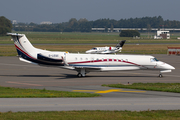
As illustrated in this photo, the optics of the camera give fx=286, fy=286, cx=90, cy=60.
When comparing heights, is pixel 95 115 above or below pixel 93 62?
below

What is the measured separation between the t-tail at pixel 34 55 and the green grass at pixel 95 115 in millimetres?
20328

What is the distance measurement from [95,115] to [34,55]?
22766 millimetres

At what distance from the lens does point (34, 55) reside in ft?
119

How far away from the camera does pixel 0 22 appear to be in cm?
19488

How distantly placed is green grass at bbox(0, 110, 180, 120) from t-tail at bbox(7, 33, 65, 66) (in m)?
20.3

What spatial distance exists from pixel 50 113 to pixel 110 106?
394cm

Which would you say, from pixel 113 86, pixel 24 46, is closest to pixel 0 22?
pixel 24 46

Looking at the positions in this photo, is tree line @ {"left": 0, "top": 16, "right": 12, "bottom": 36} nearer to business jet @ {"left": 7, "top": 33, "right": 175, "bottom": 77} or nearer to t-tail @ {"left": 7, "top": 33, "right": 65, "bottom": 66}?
t-tail @ {"left": 7, "top": 33, "right": 65, "bottom": 66}

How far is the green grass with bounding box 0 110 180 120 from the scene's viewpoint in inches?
567

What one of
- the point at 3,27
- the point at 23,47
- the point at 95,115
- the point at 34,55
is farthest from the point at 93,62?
the point at 3,27

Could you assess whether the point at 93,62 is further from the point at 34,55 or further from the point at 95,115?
the point at 95,115

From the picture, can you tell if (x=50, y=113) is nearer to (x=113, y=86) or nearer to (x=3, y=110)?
(x=3, y=110)

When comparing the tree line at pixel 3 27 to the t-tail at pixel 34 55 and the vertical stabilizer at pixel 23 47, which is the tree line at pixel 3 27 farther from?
the t-tail at pixel 34 55

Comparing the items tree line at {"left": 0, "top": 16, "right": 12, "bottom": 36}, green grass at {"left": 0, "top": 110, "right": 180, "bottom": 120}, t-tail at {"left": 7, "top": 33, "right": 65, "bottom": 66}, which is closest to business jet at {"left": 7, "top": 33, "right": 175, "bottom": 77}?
t-tail at {"left": 7, "top": 33, "right": 65, "bottom": 66}
